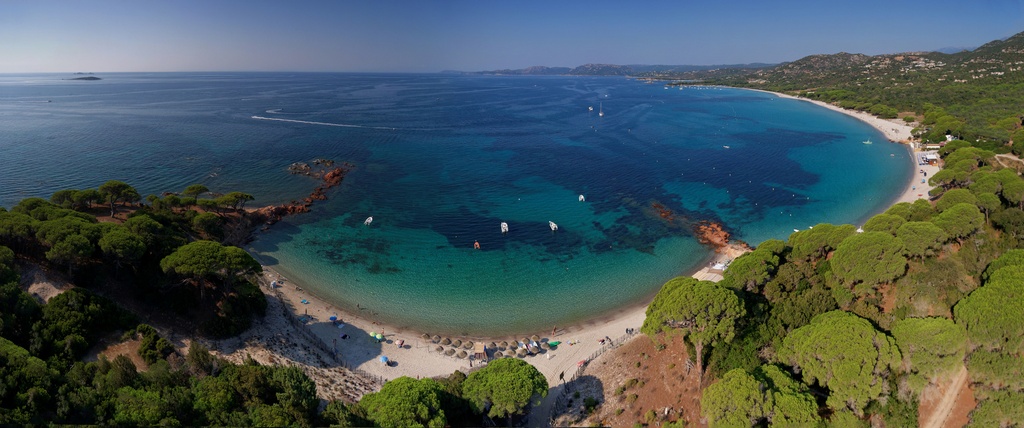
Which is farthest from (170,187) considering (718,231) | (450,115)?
(450,115)

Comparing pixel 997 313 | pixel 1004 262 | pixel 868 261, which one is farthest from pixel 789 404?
pixel 1004 262

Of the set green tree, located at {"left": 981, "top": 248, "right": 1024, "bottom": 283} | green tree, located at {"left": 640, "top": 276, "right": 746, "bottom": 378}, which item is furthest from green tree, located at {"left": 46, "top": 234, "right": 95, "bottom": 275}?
green tree, located at {"left": 981, "top": 248, "right": 1024, "bottom": 283}

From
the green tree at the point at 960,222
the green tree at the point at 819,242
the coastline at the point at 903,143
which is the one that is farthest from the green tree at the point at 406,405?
the coastline at the point at 903,143

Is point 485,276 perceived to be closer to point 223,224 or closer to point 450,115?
point 223,224

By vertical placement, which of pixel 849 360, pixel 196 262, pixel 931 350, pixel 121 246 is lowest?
pixel 849 360

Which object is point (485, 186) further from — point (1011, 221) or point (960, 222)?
point (1011, 221)

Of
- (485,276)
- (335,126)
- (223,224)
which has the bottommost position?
(485,276)
